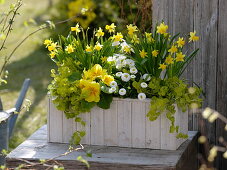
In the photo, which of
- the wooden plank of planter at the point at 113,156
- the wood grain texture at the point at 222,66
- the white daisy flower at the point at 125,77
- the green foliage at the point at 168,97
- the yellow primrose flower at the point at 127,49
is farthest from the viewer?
the wood grain texture at the point at 222,66

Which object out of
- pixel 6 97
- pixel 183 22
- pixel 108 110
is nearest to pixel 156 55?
pixel 108 110

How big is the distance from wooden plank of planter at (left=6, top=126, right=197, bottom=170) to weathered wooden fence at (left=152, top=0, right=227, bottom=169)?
0.50m

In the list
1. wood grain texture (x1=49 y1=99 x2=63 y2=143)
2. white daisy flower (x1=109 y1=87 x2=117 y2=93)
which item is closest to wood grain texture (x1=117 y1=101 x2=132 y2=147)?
white daisy flower (x1=109 y1=87 x2=117 y2=93)

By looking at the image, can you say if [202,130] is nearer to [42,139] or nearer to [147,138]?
[147,138]

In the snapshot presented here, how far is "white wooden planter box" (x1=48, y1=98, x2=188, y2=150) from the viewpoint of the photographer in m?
3.05

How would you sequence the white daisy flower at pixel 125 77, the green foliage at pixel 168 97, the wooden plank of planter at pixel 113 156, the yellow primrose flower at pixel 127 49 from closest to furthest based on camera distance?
the wooden plank of planter at pixel 113 156 → the green foliage at pixel 168 97 → the white daisy flower at pixel 125 77 → the yellow primrose flower at pixel 127 49

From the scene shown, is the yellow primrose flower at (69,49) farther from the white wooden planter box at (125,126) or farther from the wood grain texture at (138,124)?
the wood grain texture at (138,124)

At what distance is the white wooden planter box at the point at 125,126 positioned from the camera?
305 centimetres

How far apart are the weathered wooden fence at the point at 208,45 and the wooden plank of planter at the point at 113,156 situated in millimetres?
500

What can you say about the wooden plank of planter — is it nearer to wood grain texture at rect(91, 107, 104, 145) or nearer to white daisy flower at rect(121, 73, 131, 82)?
wood grain texture at rect(91, 107, 104, 145)

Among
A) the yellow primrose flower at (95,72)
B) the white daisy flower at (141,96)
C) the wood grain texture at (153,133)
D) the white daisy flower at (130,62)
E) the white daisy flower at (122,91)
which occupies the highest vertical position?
the white daisy flower at (130,62)

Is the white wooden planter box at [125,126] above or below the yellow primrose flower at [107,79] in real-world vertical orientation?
below

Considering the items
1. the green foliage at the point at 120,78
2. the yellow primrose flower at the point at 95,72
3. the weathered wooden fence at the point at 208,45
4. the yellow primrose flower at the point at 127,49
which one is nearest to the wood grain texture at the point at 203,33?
the weathered wooden fence at the point at 208,45

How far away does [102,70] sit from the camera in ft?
10.0
